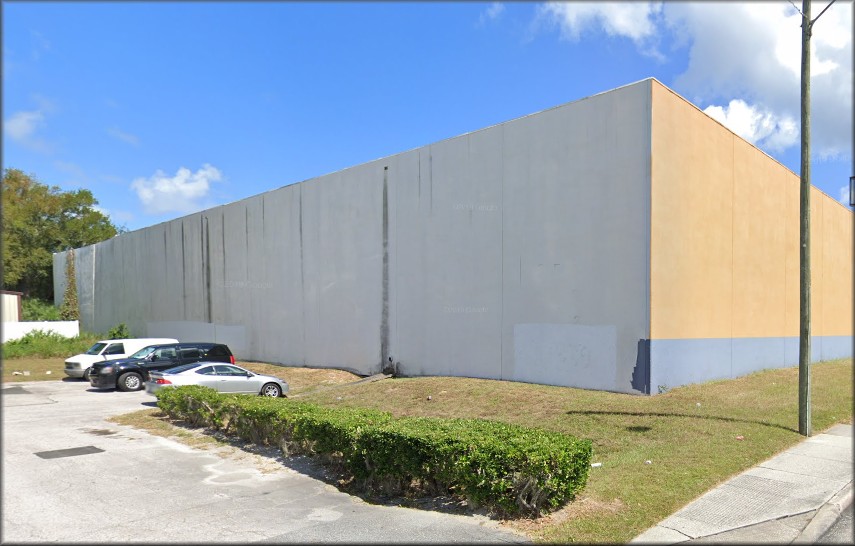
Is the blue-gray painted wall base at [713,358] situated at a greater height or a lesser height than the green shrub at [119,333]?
greater

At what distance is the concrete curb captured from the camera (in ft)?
18.3

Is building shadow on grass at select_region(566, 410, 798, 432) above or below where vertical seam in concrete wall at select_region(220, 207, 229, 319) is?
below

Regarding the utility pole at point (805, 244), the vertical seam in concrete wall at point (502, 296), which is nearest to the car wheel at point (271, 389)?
the vertical seam in concrete wall at point (502, 296)

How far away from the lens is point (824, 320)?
81.6ft

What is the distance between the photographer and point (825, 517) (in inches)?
242

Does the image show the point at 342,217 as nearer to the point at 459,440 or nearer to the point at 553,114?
the point at 553,114

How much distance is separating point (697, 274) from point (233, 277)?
23899 millimetres

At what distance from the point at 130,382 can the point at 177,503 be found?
14972mm

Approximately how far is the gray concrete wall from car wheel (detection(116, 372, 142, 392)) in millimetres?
7241

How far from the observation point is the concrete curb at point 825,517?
18.3 feet

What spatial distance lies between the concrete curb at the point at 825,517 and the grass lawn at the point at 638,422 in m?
1.19

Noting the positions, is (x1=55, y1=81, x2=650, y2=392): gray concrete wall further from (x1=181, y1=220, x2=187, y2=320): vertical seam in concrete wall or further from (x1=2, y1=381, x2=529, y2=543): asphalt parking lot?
(x1=2, y1=381, x2=529, y2=543): asphalt parking lot

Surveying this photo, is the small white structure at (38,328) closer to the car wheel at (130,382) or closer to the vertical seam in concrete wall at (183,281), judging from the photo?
the vertical seam in concrete wall at (183,281)


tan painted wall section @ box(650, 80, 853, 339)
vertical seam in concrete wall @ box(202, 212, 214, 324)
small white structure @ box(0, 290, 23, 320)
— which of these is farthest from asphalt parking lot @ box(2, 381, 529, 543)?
small white structure @ box(0, 290, 23, 320)
